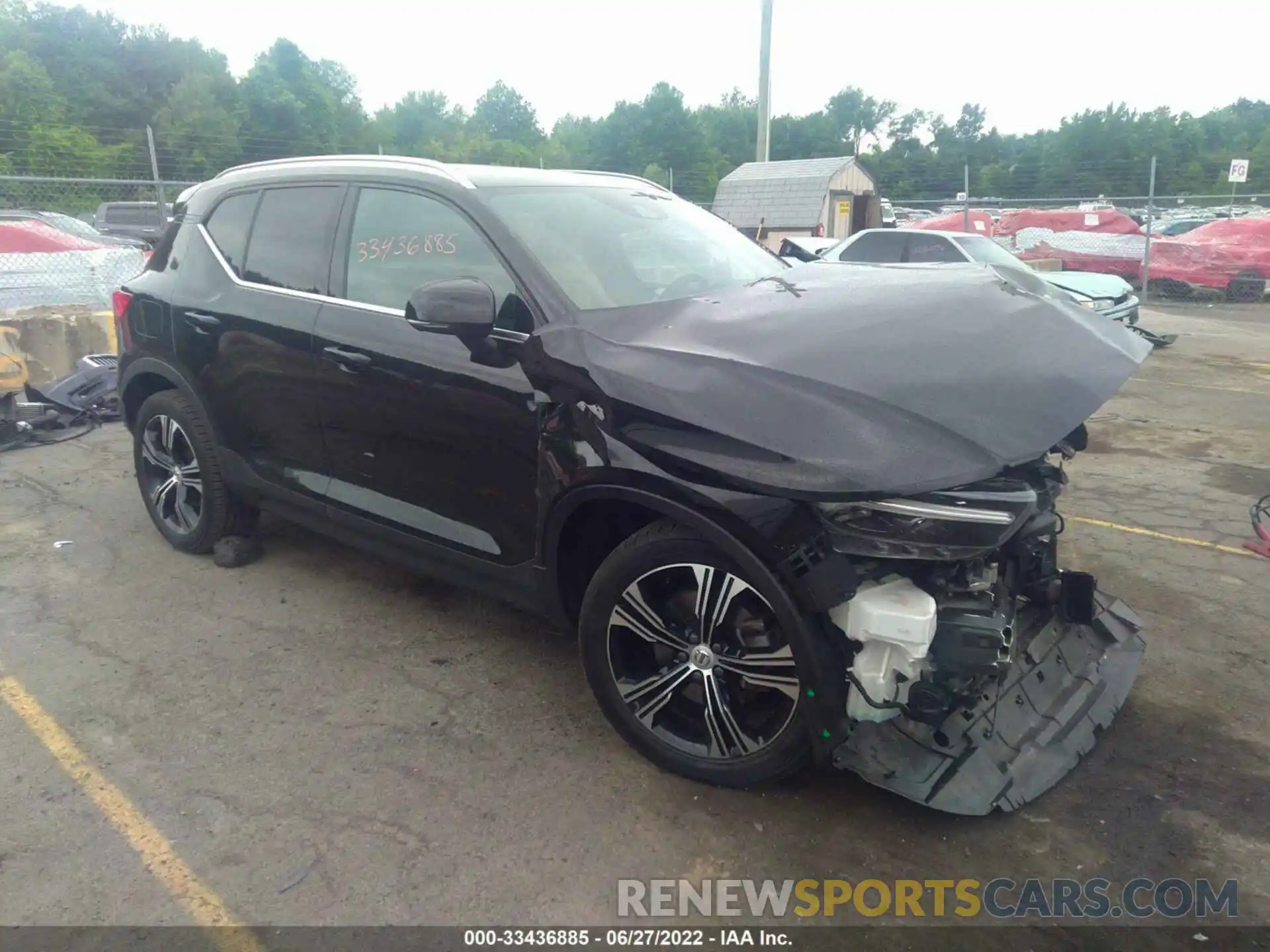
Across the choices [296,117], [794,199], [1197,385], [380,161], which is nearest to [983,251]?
[1197,385]

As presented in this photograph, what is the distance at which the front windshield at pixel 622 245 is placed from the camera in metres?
3.20

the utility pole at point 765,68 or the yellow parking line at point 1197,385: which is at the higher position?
the utility pole at point 765,68

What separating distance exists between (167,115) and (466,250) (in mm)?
33552

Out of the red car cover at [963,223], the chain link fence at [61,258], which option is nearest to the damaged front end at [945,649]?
the chain link fence at [61,258]

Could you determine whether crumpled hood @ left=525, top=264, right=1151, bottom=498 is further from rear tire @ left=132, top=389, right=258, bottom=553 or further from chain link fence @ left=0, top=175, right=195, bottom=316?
chain link fence @ left=0, top=175, right=195, bottom=316

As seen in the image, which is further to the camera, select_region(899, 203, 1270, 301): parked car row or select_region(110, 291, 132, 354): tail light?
select_region(899, 203, 1270, 301): parked car row

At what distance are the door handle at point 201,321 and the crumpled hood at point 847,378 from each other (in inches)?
78.3

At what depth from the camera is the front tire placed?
8.63ft

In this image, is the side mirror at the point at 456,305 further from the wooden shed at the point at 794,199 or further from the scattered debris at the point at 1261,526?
the wooden shed at the point at 794,199

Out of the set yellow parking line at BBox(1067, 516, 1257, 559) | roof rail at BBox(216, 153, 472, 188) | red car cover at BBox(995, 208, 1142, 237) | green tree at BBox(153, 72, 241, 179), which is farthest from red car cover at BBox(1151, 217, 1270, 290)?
green tree at BBox(153, 72, 241, 179)

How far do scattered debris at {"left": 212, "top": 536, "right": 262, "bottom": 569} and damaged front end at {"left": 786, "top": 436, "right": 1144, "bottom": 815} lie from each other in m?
3.25

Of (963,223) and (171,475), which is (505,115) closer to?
(963,223)

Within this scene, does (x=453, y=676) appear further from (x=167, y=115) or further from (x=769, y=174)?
(x=167, y=115)

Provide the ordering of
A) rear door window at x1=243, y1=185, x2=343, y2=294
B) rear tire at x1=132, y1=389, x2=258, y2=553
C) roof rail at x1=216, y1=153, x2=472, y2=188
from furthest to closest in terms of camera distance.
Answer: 1. rear tire at x1=132, y1=389, x2=258, y2=553
2. rear door window at x1=243, y1=185, x2=343, y2=294
3. roof rail at x1=216, y1=153, x2=472, y2=188
